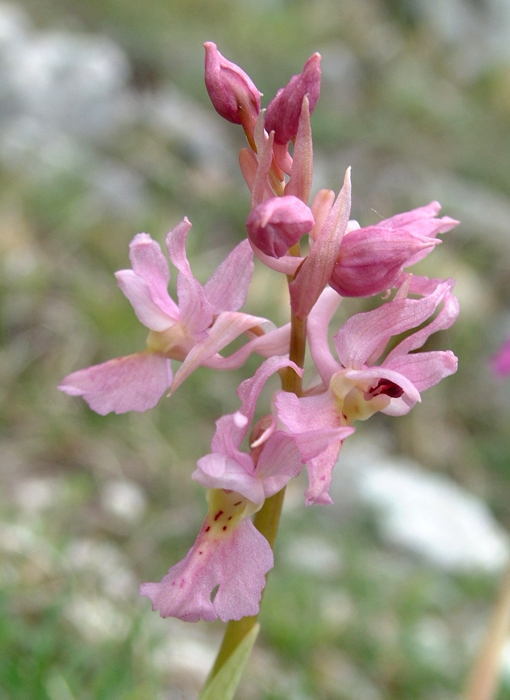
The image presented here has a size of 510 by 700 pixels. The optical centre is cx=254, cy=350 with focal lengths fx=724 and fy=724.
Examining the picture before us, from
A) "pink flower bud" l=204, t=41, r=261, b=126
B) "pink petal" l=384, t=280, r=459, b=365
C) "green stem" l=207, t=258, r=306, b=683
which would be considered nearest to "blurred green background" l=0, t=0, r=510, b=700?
"pink petal" l=384, t=280, r=459, b=365

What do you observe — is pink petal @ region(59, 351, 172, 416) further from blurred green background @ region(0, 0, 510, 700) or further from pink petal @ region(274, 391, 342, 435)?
blurred green background @ region(0, 0, 510, 700)

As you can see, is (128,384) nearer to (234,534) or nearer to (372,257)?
(234,534)

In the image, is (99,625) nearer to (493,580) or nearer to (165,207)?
(493,580)

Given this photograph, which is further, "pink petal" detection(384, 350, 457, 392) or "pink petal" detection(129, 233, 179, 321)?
"pink petal" detection(129, 233, 179, 321)

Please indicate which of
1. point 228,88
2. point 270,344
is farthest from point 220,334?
point 228,88

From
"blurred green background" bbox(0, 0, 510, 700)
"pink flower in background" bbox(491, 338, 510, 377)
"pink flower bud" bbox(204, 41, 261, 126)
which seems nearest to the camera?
"pink flower bud" bbox(204, 41, 261, 126)
